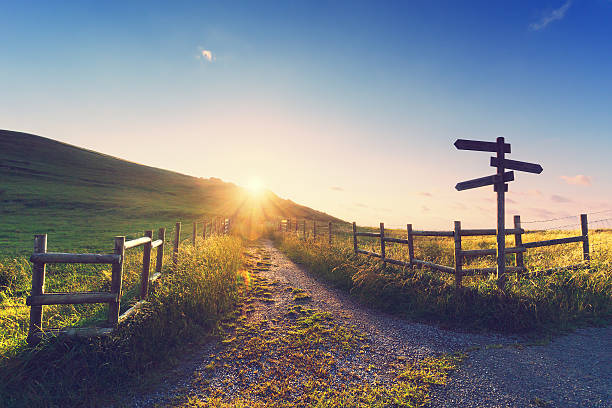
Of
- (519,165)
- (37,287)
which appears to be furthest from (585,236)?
(37,287)

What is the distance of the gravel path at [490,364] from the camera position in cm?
414

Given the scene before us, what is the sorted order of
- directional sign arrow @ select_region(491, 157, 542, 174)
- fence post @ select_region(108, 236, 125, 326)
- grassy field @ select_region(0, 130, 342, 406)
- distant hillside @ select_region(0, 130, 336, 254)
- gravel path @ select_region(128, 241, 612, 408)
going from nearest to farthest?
1. gravel path @ select_region(128, 241, 612, 408)
2. grassy field @ select_region(0, 130, 342, 406)
3. fence post @ select_region(108, 236, 125, 326)
4. directional sign arrow @ select_region(491, 157, 542, 174)
5. distant hillside @ select_region(0, 130, 336, 254)

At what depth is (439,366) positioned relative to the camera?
16.4 ft

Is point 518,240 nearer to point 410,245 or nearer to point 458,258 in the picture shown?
point 458,258

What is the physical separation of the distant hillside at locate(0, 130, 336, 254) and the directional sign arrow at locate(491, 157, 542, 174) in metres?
21.3

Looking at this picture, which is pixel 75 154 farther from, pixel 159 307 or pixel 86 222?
pixel 159 307

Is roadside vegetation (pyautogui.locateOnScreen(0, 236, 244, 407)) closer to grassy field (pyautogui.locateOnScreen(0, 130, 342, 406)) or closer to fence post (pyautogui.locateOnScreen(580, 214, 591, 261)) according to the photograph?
grassy field (pyautogui.locateOnScreen(0, 130, 342, 406))

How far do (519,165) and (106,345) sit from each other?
10.4m

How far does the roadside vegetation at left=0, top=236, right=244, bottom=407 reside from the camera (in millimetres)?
4340

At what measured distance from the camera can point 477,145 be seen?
7.83 meters

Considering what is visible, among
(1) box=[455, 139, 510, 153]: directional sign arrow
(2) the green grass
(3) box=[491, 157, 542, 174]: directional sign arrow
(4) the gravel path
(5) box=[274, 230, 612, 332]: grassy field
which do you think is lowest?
(2) the green grass

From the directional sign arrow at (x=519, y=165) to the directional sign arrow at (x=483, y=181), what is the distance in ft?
1.22

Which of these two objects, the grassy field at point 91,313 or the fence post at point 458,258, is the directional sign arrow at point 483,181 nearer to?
the fence post at point 458,258

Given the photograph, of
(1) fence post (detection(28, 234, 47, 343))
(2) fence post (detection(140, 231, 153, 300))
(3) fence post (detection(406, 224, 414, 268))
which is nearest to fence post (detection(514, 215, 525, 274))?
(3) fence post (detection(406, 224, 414, 268))
